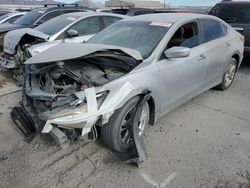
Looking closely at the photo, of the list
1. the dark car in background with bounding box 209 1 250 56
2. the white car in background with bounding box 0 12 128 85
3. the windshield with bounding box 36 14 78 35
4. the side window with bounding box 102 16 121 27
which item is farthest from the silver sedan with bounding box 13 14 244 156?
the side window with bounding box 102 16 121 27

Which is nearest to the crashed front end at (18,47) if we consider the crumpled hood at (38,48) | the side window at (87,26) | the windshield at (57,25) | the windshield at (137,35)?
the crumpled hood at (38,48)

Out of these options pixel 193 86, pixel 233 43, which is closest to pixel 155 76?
pixel 193 86

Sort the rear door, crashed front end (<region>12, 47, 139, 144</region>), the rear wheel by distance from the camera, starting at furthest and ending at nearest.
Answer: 1. the rear wheel
2. the rear door
3. crashed front end (<region>12, 47, 139, 144</region>)

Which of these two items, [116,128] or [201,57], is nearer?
[116,128]

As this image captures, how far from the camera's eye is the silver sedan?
2701 mm

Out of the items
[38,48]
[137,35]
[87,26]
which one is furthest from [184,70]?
[87,26]

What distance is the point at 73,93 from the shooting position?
2.73 meters

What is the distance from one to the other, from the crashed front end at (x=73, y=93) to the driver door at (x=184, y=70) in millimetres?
593

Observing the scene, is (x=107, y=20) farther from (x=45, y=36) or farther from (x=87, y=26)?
(x=45, y=36)

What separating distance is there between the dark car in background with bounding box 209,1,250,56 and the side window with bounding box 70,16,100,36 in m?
3.71

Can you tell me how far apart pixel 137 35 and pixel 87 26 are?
3.62 meters

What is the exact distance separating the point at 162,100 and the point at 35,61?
1.75 metres

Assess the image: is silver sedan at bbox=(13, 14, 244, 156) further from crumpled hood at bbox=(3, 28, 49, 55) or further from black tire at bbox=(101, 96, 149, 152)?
crumpled hood at bbox=(3, 28, 49, 55)

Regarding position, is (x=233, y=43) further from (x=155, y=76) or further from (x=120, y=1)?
(x=120, y=1)
